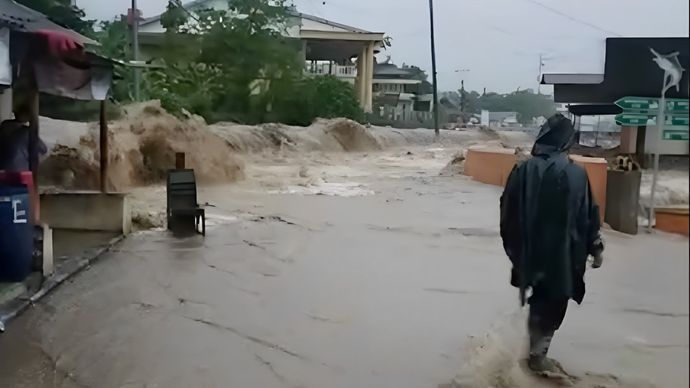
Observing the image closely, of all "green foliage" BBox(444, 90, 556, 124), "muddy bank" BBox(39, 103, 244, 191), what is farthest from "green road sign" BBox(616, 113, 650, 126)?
"muddy bank" BBox(39, 103, 244, 191)

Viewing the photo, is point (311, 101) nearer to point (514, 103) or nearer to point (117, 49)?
point (514, 103)

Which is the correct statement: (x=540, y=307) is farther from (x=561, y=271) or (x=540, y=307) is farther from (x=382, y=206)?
(x=382, y=206)

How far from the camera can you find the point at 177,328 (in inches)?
188

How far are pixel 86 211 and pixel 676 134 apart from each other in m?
7.29

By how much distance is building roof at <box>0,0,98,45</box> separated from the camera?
18.3ft

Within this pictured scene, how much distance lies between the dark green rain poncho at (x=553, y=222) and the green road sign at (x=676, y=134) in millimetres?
1023

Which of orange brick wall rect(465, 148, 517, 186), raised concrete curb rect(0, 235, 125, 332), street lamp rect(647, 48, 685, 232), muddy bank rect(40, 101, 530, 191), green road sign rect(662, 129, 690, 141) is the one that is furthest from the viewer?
muddy bank rect(40, 101, 530, 191)

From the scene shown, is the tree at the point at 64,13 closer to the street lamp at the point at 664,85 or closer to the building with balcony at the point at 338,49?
the building with balcony at the point at 338,49

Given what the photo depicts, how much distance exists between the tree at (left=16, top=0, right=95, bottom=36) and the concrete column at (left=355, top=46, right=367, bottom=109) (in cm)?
391

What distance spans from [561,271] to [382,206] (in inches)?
324

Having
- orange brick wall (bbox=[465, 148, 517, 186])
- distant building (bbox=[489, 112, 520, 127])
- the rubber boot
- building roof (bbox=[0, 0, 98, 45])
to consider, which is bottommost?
the rubber boot

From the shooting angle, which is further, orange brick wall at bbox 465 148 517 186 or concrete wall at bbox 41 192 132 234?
concrete wall at bbox 41 192 132 234

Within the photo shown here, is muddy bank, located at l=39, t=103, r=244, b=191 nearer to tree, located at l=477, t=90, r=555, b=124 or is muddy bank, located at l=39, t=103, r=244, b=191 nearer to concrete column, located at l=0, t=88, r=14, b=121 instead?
concrete column, located at l=0, t=88, r=14, b=121

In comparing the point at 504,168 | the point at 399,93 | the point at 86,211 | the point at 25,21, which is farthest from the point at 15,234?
the point at 399,93
